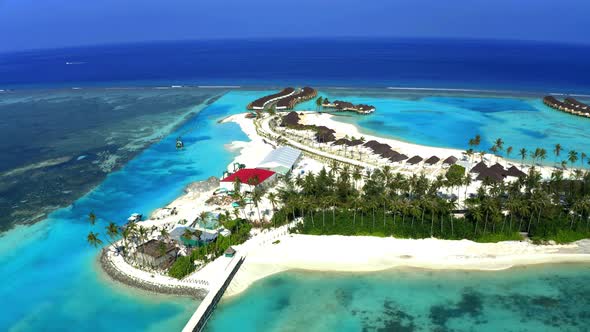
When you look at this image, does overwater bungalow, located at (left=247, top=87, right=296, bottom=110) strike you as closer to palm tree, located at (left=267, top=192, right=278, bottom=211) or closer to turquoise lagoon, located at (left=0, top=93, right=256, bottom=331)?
turquoise lagoon, located at (left=0, top=93, right=256, bottom=331)

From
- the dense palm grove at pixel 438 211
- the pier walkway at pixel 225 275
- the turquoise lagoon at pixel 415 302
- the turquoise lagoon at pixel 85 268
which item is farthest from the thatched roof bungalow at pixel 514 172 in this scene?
the turquoise lagoon at pixel 85 268

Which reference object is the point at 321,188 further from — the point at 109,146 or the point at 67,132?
the point at 67,132

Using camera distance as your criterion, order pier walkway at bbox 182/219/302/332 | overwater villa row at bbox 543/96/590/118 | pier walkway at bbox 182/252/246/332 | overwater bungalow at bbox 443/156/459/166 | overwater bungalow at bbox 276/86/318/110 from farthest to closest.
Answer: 1. overwater bungalow at bbox 276/86/318/110
2. overwater villa row at bbox 543/96/590/118
3. overwater bungalow at bbox 443/156/459/166
4. pier walkway at bbox 182/219/302/332
5. pier walkway at bbox 182/252/246/332

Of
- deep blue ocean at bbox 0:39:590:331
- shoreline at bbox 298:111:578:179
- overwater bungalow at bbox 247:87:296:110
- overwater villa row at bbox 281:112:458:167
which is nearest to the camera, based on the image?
deep blue ocean at bbox 0:39:590:331

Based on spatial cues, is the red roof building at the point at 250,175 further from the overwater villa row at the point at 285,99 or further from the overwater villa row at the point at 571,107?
the overwater villa row at the point at 571,107

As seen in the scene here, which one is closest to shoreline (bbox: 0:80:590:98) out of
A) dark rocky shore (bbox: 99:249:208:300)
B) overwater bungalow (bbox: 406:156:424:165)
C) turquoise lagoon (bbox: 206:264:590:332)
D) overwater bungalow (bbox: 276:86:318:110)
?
overwater bungalow (bbox: 276:86:318:110)

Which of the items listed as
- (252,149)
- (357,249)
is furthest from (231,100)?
(357,249)
